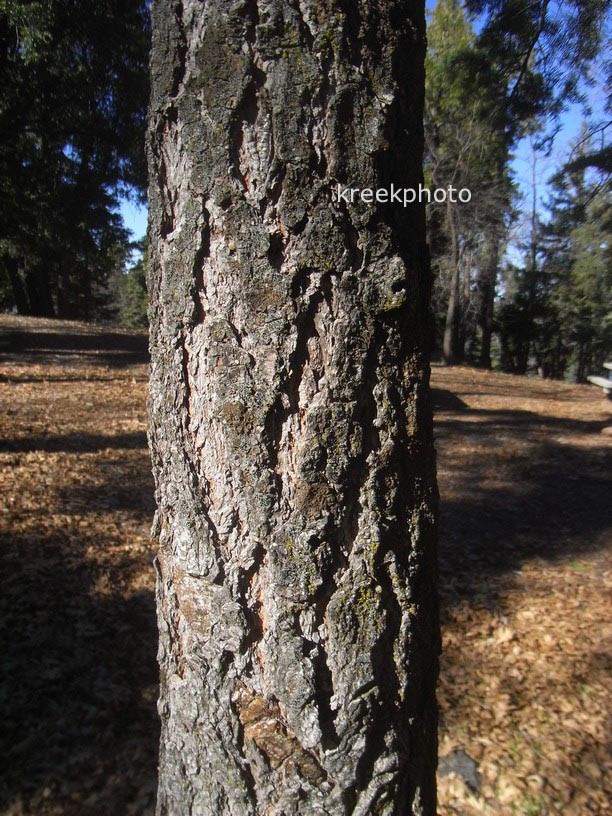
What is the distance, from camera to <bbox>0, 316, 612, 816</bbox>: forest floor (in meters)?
2.82

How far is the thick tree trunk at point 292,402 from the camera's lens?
1307 mm

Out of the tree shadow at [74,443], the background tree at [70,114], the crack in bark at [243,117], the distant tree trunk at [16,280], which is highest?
the background tree at [70,114]

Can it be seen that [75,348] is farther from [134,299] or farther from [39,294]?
[134,299]

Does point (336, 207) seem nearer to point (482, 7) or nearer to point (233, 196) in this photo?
point (233, 196)

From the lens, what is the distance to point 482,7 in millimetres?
5914

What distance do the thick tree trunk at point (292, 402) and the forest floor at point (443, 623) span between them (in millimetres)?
1597

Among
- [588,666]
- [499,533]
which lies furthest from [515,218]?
[588,666]

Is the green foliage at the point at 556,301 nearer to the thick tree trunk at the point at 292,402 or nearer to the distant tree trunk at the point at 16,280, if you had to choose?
the distant tree trunk at the point at 16,280

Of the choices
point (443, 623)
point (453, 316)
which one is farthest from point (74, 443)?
point (453, 316)

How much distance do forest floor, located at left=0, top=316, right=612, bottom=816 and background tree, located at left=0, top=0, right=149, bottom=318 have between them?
696cm

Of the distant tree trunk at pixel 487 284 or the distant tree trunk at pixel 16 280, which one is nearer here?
the distant tree trunk at pixel 487 284

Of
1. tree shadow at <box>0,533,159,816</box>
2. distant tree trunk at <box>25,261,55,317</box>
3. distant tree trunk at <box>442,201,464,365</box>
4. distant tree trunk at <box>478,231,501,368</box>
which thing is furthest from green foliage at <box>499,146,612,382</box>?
tree shadow at <box>0,533,159,816</box>

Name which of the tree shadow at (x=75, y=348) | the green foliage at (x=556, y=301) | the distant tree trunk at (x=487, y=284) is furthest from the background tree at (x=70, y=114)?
the green foliage at (x=556, y=301)

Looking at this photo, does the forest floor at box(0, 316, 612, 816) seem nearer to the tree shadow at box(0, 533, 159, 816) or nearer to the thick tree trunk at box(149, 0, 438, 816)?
the tree shadow at box(0, 533, 159, 816)
